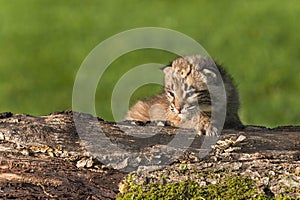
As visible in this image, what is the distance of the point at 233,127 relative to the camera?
814 cm

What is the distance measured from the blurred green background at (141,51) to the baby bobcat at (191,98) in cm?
443

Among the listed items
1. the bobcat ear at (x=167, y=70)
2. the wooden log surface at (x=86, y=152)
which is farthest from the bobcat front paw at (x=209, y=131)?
the bobcat ear at (x=167, y=70)

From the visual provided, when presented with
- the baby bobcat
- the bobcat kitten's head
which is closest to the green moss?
the baby bobcat

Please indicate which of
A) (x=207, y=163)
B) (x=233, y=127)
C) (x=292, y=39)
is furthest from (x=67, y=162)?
(x=292, y=39)

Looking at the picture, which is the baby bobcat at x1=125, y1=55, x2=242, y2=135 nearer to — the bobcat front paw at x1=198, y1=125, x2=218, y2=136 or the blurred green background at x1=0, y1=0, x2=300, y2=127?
the bobcat front paw at x1=198, y1=125, x2=218, y2=136

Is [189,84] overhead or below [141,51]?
below

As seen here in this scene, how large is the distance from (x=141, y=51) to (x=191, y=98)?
30.3 feet

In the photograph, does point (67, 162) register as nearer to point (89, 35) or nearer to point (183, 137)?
point (183, 137)

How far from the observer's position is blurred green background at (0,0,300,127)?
14625mm

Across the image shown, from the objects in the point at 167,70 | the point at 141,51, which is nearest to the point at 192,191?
the point at 167,70

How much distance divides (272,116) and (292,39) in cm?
364

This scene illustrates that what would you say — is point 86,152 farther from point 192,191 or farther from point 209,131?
point 209,131

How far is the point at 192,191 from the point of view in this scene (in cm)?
534

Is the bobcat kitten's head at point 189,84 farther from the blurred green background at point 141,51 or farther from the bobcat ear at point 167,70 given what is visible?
the blurred green background at point 141,51
